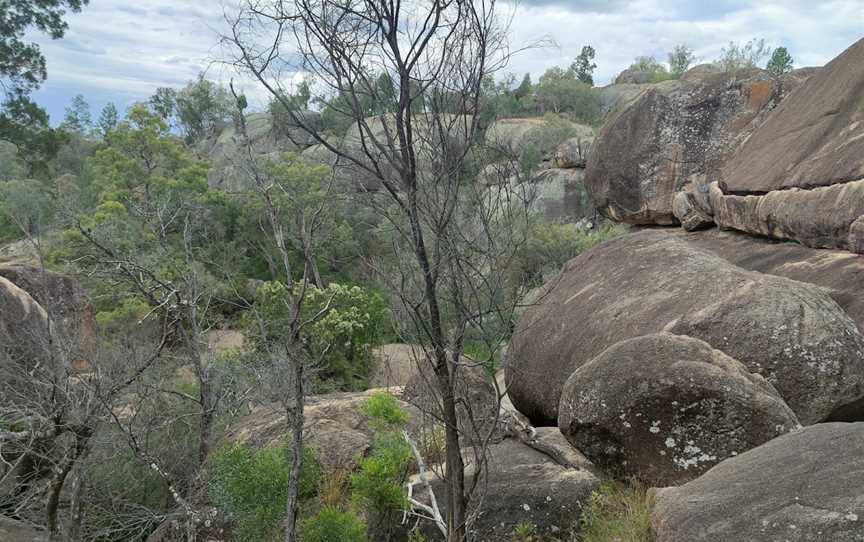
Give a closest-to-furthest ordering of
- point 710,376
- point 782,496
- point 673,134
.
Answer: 1. point 782,496
2. point 710,376
3. point 673,134

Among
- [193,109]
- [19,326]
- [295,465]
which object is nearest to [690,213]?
[295,465]

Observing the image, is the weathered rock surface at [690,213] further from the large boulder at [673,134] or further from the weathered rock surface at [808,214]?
the weathered rock surface at [808,214]

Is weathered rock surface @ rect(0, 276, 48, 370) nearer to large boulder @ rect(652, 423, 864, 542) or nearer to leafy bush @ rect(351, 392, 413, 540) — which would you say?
leafy bush @ rect(351, 392, 413, 540)

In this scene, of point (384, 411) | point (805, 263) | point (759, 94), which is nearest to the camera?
point (384, 411)

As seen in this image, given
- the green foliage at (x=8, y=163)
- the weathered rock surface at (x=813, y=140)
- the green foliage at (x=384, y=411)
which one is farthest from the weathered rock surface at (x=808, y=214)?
the green foliage at (x=8, y=163)

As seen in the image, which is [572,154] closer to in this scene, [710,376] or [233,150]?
[233,150]

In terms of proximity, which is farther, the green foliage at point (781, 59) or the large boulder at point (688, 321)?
the green foliage at point (781, 59)

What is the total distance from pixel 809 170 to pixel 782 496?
4.68 m

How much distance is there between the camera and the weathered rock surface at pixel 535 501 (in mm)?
4594

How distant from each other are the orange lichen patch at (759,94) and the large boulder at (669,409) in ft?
20.1

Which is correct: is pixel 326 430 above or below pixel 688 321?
below

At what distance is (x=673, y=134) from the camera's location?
9742 millimetres

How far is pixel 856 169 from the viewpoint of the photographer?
19.0ft

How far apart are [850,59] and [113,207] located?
756 inches
